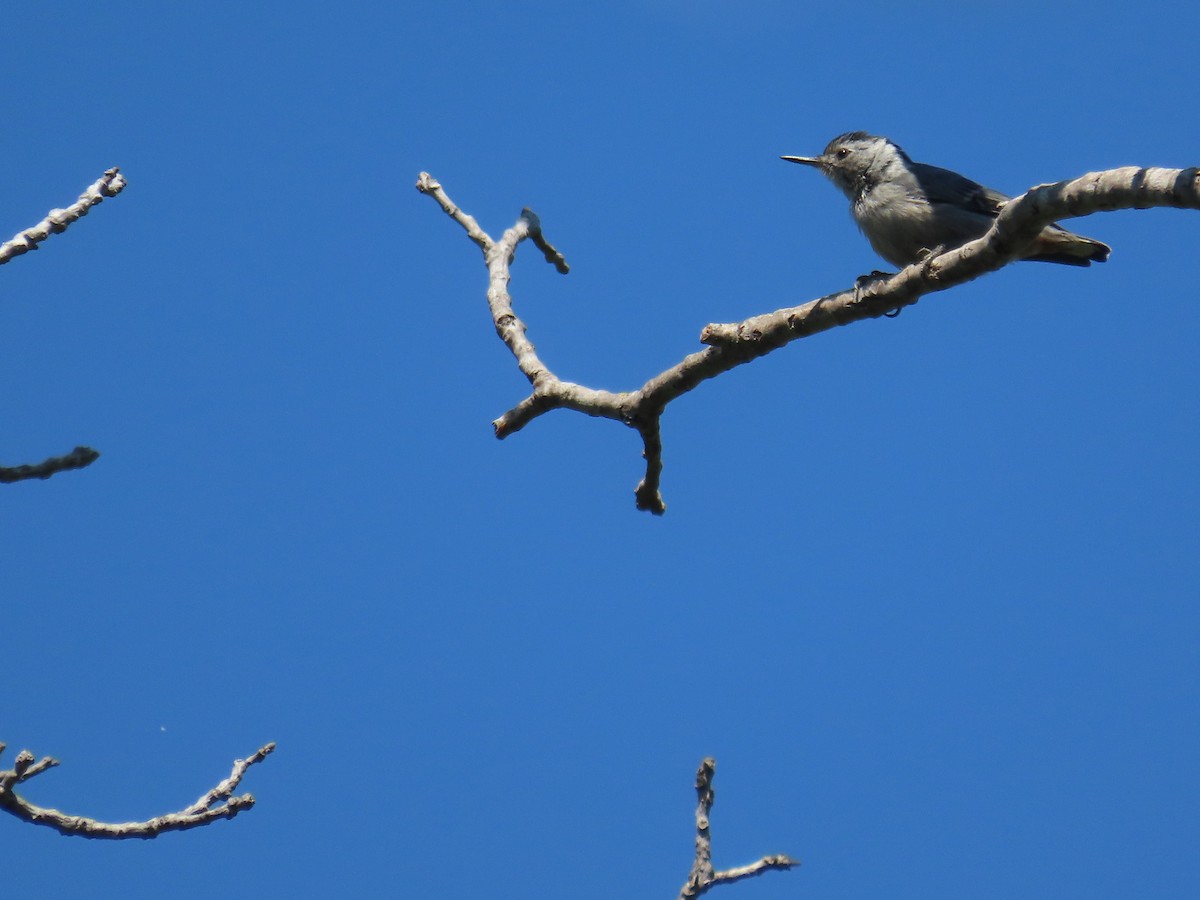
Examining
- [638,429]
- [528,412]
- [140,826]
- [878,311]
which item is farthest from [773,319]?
[140,826]

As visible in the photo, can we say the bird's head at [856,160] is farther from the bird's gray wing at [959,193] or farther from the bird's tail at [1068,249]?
the bird's tail at [1068,249]

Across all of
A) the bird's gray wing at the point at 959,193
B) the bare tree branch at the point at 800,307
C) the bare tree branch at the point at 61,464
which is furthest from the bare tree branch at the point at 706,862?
the bird's gray wing at the point at 959,193

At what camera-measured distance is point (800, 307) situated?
14.2 feet

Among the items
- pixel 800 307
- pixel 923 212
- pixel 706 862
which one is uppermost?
pixel 923 212

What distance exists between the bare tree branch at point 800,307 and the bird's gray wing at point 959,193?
2.11 m

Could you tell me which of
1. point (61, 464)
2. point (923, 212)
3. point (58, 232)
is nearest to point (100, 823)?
point (61, 464)

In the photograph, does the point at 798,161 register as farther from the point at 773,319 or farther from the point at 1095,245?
the point at 773,319

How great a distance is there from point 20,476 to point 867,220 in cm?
508

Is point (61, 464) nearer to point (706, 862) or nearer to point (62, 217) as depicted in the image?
point (62, 217)

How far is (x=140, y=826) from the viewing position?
402 cm

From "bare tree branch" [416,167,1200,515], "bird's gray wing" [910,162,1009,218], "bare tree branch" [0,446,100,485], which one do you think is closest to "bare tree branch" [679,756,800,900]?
"bare tree branch" [416,167,1200,515]

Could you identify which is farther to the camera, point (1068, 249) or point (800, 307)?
point (1068, 249)

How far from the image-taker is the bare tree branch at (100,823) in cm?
390

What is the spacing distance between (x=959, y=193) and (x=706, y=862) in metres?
4.43
